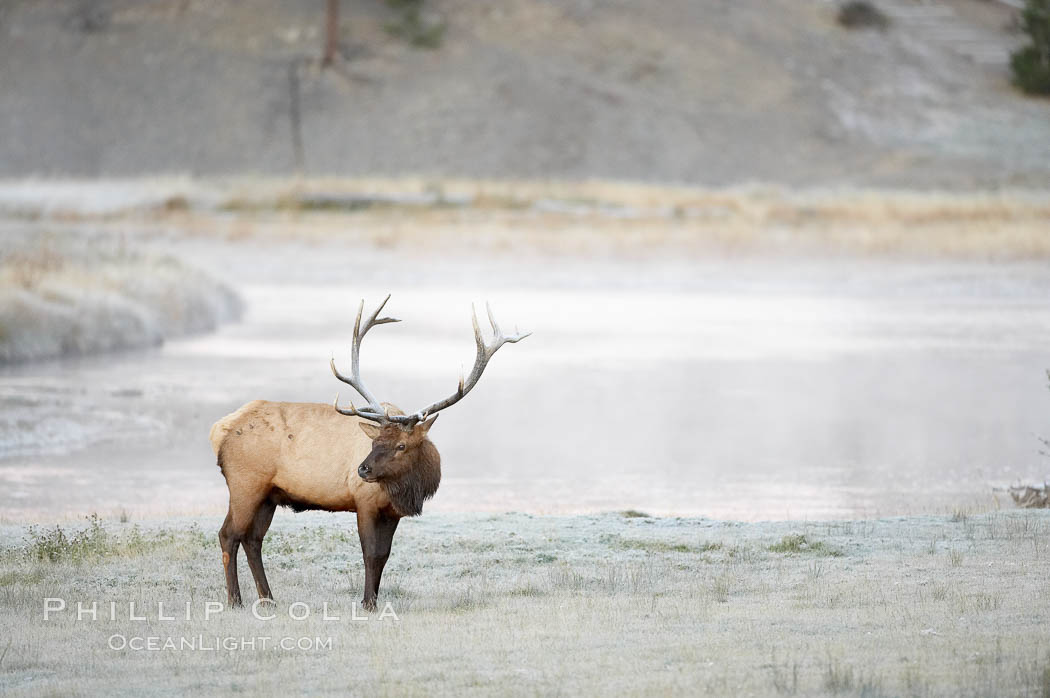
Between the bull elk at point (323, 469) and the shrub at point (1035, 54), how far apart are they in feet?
226

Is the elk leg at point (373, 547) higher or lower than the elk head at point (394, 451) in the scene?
lower

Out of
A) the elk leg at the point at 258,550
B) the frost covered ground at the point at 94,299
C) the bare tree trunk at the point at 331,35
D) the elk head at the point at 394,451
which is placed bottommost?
the bare tree trunk at the point at 331,35

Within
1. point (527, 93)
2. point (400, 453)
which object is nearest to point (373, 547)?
point (400, 453)

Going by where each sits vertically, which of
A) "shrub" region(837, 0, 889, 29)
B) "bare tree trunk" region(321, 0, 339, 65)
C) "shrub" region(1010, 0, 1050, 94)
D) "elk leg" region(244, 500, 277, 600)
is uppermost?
"elk leg" region(244, 500, 277, 600)

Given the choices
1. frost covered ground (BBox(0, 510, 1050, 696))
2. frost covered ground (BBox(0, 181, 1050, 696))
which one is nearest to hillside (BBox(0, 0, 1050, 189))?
frost covered ground (BBox(0, 181, 1050, 696))

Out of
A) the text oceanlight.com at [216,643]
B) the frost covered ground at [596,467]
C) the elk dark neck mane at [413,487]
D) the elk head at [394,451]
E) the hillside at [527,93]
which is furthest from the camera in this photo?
the hillside at [527,93]

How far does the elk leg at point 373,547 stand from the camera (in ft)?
29.8

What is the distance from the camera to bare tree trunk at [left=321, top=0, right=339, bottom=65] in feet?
273

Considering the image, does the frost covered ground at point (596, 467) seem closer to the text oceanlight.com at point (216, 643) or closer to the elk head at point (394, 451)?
the text oceanlight.com at point (216, 643)

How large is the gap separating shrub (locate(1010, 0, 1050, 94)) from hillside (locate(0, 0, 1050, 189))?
1.13m

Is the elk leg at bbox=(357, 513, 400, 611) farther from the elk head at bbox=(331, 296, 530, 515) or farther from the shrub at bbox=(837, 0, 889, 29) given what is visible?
the shrub at bbox=(837, 0, 889, 29)

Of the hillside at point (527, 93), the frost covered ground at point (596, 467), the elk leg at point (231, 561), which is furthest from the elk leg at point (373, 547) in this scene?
the hillside at point (527, 93)

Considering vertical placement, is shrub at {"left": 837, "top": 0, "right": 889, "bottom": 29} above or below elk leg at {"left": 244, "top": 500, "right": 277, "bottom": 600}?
below

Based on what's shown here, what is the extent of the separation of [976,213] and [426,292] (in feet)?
53.7
